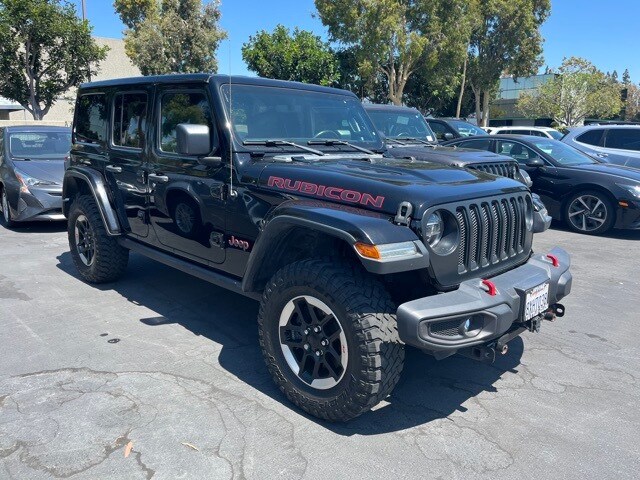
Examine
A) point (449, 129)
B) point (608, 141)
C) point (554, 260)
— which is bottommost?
point (554, 260)

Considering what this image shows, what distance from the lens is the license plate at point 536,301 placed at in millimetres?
3102

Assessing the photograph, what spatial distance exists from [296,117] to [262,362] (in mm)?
1862

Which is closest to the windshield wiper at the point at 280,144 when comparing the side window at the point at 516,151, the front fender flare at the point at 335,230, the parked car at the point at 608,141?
the front fender flare at the point at 335,230

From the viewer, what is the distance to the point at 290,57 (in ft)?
91.0

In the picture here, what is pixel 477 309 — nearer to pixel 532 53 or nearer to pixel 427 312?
pixel 427 312

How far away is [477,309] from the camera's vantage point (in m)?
2.81

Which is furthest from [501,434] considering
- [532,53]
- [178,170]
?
[532,53]

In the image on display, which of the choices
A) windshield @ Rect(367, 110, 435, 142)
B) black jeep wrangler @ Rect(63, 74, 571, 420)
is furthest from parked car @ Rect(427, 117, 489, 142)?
black jeep wrangler @ Rect(63, 74, 571, 420)

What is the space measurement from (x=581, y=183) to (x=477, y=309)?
267 inches

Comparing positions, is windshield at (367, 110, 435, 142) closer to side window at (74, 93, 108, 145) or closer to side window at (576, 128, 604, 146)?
side window at (74, 93, 108, 145)

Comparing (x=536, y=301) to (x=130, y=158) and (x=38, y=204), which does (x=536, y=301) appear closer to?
(x=130, y=158)

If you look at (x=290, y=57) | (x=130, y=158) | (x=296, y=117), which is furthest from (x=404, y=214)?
(x=290, y=57)

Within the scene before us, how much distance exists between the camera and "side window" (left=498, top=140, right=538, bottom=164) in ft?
31.0

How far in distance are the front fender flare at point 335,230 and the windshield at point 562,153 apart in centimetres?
717
